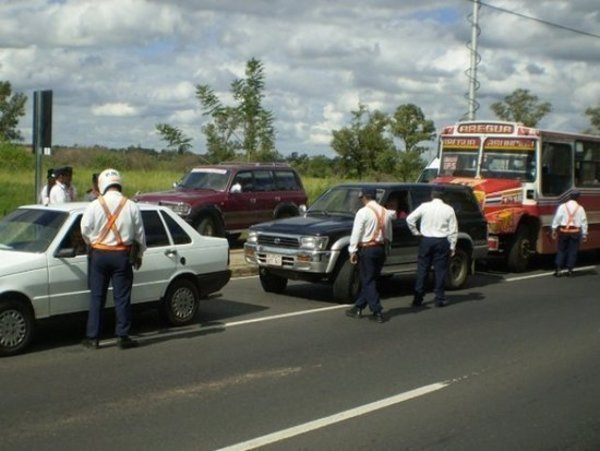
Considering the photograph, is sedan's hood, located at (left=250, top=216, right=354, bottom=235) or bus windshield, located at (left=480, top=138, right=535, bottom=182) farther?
bus windshield, located at (left=480, top=138, right=535, bottom=182)

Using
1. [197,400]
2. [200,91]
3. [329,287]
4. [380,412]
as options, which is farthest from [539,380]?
[200,91]

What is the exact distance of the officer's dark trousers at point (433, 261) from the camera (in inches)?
473

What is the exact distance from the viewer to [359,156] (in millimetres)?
50094

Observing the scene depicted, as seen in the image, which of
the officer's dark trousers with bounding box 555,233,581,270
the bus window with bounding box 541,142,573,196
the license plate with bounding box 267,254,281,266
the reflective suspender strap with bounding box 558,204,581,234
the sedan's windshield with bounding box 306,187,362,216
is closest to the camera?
the license plate with bounding box 267,254,281,266

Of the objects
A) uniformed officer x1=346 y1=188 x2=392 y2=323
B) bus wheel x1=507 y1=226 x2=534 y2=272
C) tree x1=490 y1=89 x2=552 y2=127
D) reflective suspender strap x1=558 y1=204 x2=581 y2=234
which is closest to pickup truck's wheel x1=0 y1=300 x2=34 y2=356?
uniformed officer x1=346 y1=188 x2=392 y2=323

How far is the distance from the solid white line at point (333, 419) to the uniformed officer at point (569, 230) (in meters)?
9.53

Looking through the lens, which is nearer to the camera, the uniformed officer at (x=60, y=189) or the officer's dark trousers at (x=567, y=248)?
the uniformed officer at (x=60, y=189)

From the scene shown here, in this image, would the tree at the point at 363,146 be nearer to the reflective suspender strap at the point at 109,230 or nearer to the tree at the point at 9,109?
the tree at the point at 9,109

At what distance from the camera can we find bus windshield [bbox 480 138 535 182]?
17.0 m

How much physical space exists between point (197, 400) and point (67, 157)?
1675 inches

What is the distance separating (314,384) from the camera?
7.55 metres

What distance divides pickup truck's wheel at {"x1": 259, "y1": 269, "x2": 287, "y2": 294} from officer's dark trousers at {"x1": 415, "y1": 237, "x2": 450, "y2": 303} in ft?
7.02

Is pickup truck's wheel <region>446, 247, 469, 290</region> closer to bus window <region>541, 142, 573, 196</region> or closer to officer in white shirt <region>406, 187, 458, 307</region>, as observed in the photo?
officer in white shirt <region>406, 187, 458, 307</region>

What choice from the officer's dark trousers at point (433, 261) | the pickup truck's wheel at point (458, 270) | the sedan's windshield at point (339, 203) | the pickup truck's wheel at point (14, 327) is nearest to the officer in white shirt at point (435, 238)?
the officer's dark trousers at point (433, 261)
